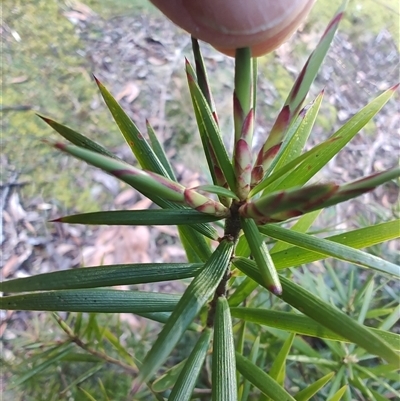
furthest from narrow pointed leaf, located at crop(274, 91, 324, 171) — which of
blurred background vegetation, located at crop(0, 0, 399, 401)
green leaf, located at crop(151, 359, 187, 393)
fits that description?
blurred background vegetation, located at crop(0, 0, 399, 401)

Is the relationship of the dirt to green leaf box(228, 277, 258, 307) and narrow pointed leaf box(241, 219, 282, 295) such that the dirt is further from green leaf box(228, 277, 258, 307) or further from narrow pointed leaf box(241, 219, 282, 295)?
narrow pointed leaf box(241, 219, 282, 295)

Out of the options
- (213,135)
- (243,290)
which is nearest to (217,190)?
(213,135)

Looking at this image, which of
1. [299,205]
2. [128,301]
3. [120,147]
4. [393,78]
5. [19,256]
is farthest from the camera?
[393,78]

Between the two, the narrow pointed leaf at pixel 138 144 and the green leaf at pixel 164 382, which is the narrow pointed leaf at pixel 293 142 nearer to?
the narrow pointed leaf at pixel 138 144

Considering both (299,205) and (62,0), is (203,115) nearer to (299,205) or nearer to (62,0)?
(299,205)

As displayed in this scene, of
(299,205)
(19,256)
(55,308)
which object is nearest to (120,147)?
(19,256)

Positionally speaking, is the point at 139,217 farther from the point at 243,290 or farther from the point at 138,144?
the point at 243,290
